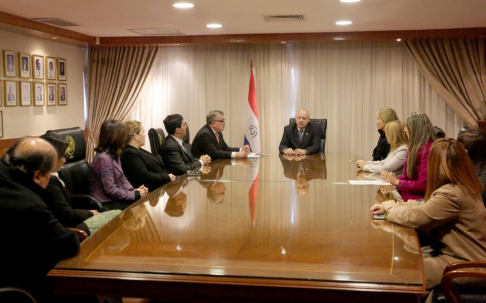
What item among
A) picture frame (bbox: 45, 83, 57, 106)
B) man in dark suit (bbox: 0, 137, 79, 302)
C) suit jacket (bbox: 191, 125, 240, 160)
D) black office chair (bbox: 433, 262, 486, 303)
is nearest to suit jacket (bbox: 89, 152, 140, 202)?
suit jacket (bbox: 191, 125, 240, 160)

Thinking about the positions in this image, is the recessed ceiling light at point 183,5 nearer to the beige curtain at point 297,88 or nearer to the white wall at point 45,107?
the white wall at point 45,107

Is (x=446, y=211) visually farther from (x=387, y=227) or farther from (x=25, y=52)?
(x=25, y=52)

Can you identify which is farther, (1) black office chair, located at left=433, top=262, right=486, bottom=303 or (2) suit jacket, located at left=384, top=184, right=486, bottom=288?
(2) suit jacket, located at left=384, top=184, right=486, bottom=288

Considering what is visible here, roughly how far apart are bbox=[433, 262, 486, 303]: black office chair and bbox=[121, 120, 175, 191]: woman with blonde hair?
254 centimetres

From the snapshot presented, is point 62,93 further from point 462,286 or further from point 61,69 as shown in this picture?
point 462,286

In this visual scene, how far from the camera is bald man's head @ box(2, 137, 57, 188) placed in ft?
7.18

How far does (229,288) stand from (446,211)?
1.23 meters

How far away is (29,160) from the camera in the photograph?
2199 millimetres

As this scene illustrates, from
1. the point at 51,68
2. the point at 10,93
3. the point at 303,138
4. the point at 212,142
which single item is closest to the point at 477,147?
the point at 212,142

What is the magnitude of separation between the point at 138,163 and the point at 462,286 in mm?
2710

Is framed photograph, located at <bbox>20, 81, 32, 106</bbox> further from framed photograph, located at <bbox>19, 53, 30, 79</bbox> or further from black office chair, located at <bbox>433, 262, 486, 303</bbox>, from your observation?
black office chair, located at <bbox>433, 262, 486, 303</bbox>

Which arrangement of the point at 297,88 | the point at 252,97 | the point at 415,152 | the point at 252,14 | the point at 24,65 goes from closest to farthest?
the point at 415,152 → the point at 252,14 → the point at 24,65 → the point at 252,97 → the point at 297,88

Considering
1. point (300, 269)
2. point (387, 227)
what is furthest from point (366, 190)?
point (300, 269)

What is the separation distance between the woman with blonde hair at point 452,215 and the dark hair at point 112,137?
7.52ft
